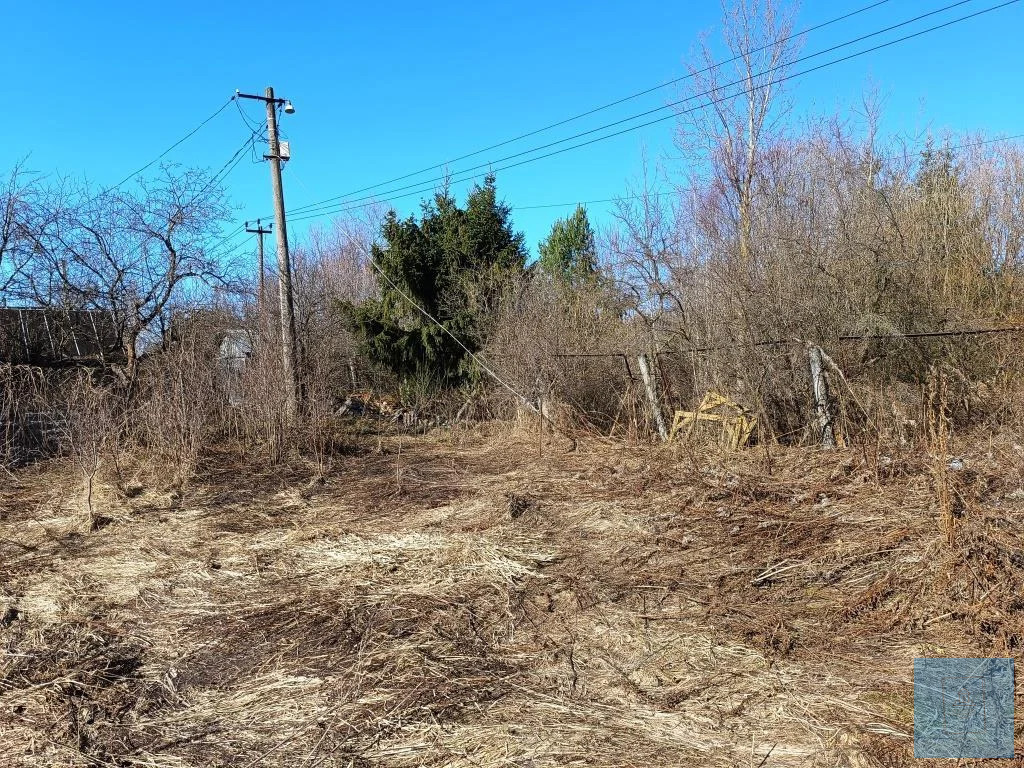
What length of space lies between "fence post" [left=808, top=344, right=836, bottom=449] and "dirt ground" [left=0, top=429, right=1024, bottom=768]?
77 cm

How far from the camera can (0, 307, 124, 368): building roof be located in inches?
466

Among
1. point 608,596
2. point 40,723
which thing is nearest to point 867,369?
point 608,596

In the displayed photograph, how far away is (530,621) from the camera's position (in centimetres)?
414

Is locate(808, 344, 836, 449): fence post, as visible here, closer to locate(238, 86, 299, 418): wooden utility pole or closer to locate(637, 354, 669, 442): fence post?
locate(637, 354, 669, 442): fence post

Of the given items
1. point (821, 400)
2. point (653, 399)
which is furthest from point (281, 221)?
point (821, 400)

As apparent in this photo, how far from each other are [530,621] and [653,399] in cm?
615

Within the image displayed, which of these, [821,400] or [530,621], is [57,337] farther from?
[821,400]

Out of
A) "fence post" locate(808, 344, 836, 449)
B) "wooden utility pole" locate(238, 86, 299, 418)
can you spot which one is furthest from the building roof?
"fence post" locate(808, 344, 836, 449)

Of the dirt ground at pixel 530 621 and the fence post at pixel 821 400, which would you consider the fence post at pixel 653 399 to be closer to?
the fence post at pixel 821 400

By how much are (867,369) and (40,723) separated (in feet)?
28.6

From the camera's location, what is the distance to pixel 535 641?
3.86m

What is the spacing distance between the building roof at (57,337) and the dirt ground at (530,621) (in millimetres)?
6361

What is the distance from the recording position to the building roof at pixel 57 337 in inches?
466

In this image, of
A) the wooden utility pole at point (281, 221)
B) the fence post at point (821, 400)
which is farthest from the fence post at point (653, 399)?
the wooden utility pole at point (281, 221)
